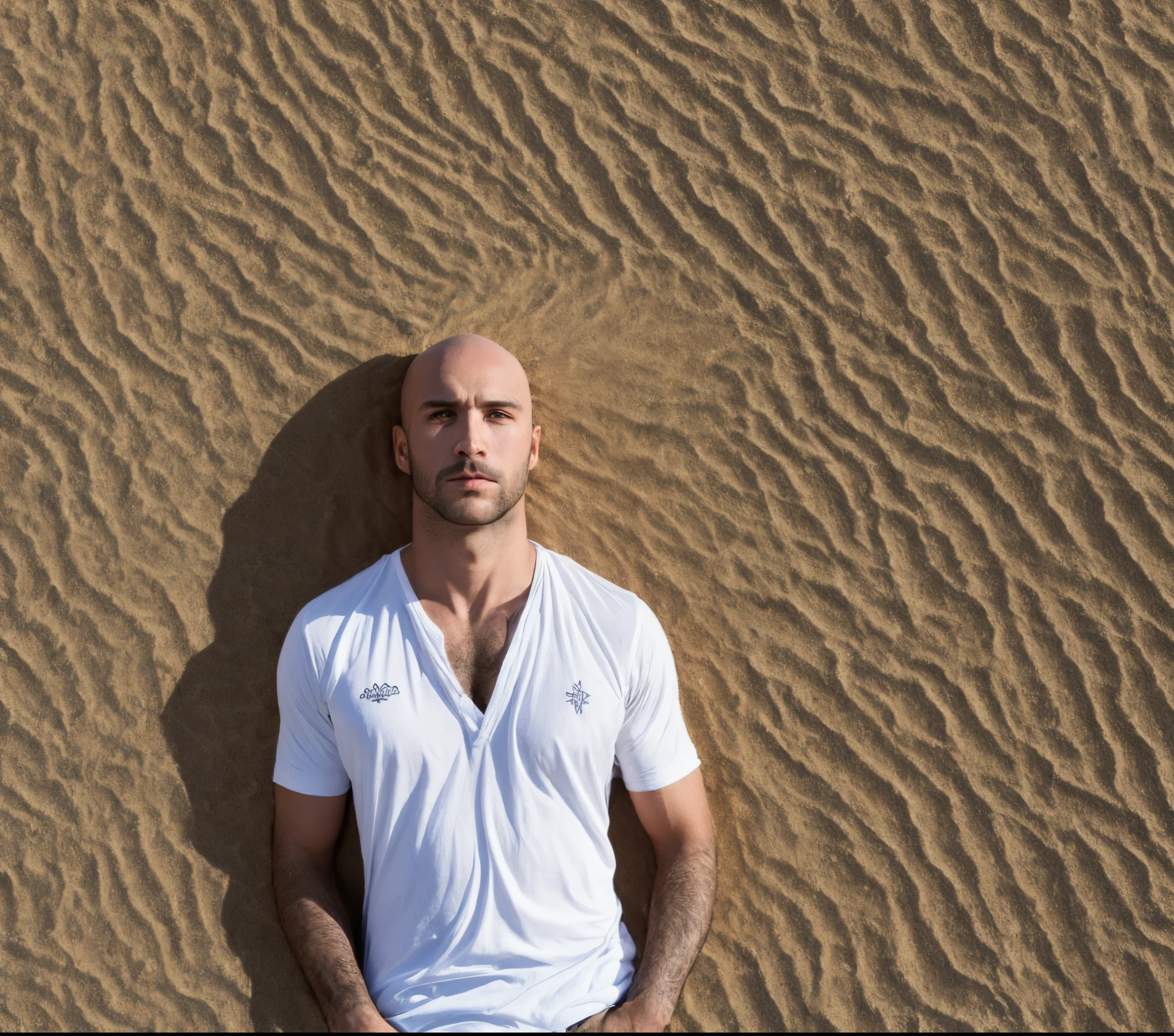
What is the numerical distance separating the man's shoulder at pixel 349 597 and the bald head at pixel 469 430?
40 cm

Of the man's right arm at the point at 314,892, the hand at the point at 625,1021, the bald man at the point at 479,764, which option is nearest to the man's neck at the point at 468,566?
the bald man at the point at 479,764

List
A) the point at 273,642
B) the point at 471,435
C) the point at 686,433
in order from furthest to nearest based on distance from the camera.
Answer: the point at 686,433
the point at 273,642
the point at 471,435

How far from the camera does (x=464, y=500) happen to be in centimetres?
436

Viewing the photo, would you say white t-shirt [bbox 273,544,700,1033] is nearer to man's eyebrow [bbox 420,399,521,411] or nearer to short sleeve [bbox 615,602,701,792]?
short sleeve [bbox 615,602,701,792]

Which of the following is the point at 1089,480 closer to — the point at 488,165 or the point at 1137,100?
the point at 1137,100

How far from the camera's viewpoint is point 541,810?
421 cm

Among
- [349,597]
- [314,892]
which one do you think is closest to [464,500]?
[349,597]

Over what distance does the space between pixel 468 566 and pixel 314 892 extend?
63.8 inches

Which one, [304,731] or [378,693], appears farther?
[304,731]

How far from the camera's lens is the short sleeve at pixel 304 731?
4.39m

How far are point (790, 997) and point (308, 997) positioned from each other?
2.30 meters

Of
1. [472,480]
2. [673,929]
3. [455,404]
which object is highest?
[455,404]

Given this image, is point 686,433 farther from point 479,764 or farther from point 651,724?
point 479,764

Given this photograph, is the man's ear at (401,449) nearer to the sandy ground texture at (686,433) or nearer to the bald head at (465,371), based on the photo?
the bald head at (465,371)
